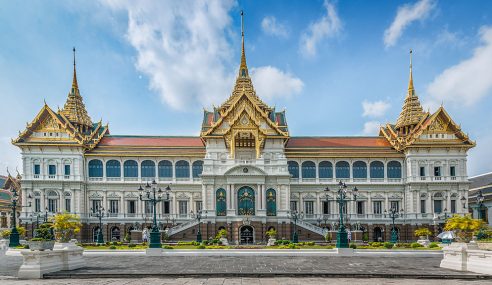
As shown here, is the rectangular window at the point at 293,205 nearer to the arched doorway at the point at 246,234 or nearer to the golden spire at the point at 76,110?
the arched doorway at the point at 246,234

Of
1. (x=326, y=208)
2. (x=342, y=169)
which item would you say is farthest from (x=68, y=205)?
(x=342, y=169)

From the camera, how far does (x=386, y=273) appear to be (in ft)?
75.3

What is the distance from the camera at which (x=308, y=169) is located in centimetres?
6388

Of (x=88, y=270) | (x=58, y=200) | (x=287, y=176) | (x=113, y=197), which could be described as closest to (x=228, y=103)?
(x=287, y=176)

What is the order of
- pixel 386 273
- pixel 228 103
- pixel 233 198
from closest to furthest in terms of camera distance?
pixel 386 273 → pixel 233 198 → pixel 228 103

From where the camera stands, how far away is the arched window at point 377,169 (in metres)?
63.8

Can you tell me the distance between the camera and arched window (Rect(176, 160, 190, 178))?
63938mm

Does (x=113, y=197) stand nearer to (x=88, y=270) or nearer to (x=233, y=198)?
(x=233, y=198)

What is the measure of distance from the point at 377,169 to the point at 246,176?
18410mm

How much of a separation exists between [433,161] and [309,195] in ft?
54.6

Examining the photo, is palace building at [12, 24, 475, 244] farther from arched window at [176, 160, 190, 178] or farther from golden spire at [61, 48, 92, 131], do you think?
golden spire at [61, 48, 92, 131]

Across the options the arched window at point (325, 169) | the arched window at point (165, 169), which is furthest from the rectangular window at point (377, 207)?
the arched window at point (165, 169)

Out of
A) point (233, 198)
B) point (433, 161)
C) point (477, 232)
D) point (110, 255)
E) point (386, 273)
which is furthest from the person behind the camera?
point (433, 161)

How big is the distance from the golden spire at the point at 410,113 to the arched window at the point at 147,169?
35576mm
